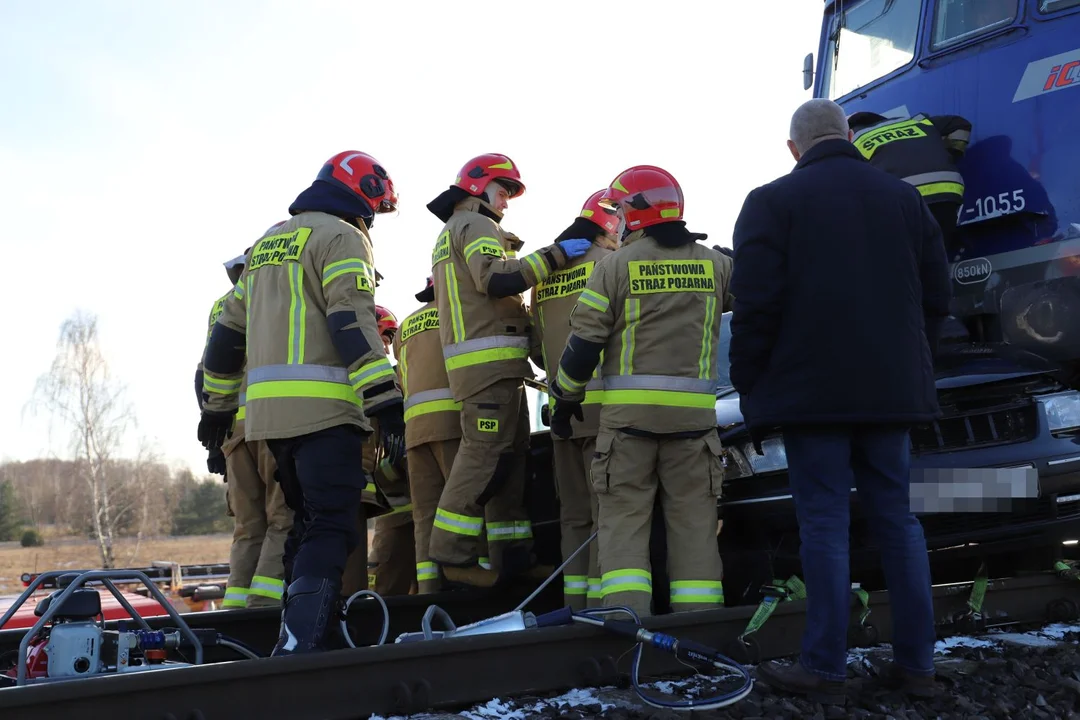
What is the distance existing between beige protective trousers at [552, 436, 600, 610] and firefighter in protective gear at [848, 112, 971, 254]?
2.20 m

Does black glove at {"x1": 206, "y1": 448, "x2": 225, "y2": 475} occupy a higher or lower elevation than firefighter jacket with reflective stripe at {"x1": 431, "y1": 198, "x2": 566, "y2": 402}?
lower

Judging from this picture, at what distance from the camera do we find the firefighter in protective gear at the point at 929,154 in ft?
17.3

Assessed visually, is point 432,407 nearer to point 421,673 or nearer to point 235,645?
point 235,645

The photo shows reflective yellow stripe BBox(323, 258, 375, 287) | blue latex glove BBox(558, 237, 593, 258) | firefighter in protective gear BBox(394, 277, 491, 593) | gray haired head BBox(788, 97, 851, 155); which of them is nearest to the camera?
gray haired head BBox(788, 97, 851, 155)

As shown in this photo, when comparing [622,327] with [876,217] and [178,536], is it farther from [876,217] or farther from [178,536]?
[178,536]

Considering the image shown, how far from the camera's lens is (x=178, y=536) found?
164 ft

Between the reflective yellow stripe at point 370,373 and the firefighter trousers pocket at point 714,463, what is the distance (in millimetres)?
1552

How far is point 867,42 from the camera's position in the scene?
21.8ft

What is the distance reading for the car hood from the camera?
4.93 meters

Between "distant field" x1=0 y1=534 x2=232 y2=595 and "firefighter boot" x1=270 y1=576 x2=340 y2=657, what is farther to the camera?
"distant field" x1=0 y1=534 x2=232 y2=595

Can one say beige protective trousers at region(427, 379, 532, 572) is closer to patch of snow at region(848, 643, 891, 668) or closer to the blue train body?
patch of snow at region(848, 643, 891, 668)

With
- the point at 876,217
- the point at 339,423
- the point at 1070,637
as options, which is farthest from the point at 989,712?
the point at 339,423

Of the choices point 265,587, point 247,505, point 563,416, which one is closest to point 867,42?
point 563,416

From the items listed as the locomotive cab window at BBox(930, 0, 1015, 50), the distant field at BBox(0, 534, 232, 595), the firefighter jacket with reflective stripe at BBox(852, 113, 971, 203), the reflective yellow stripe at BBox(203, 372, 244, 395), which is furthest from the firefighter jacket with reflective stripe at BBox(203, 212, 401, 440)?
the distant field at BBox(0, 534, 232, 595)
